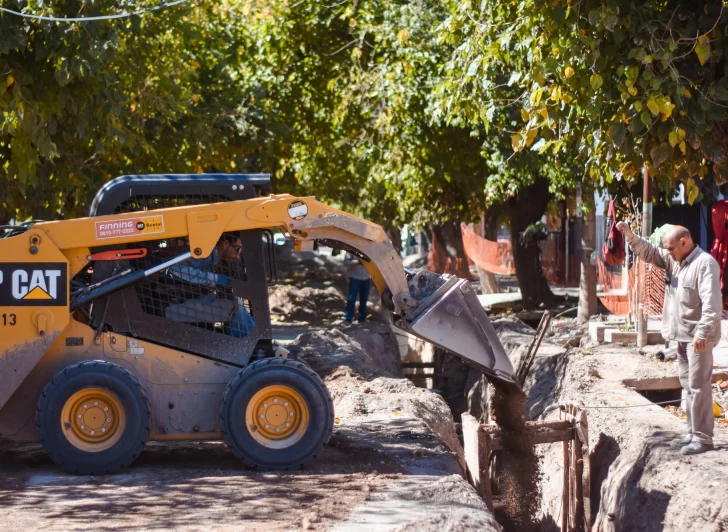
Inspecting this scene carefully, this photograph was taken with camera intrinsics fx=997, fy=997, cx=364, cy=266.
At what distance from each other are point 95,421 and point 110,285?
1152 millimetres

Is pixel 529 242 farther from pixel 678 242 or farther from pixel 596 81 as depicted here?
pixel 678 242

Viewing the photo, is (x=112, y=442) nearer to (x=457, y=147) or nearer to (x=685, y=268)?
(x=685, y=268)

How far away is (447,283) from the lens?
9102mm

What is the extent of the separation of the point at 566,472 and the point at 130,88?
30.7ft

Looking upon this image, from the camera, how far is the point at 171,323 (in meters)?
8.70

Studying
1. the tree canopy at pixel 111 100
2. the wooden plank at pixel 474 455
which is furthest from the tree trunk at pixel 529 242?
the wooden plank at pixel 474 455

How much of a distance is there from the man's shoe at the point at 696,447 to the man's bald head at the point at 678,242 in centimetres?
163

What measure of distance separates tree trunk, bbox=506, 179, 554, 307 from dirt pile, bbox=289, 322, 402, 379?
15.8 ft

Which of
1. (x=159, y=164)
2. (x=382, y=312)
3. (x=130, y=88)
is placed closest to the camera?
(x=130, y=88)

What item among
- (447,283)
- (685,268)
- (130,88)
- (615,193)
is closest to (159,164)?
(130,88)

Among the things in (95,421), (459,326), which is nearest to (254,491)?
(95,421)

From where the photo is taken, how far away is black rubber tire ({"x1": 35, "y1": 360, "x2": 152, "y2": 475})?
820 cm

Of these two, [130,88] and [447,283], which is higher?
[130,88]

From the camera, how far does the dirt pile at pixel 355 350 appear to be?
51.8 ft
